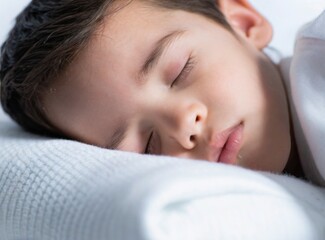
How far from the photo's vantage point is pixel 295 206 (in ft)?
1.87

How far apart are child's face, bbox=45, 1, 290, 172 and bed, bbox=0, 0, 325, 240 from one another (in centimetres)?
11

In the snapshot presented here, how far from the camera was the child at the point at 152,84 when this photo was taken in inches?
29.9

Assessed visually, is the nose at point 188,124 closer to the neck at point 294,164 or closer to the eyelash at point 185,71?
the eyelash at point 185,71

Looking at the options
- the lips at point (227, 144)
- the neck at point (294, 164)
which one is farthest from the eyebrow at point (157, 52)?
the neck at point (294, 164)

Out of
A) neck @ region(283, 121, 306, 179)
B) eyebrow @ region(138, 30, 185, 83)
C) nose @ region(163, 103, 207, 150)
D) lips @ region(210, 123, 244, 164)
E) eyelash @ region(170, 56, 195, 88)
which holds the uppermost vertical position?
eyebrow @ region(138, 30, 185, 83)

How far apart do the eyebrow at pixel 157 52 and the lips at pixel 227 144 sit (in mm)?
133

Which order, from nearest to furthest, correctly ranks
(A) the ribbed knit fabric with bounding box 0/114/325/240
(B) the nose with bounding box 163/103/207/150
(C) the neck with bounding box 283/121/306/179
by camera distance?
(A) the ribbed knit fabric with bounding box 0/114/325/240 < (B) the nose with bounding box 163/103/207/150 < (C) the neck with bounding box 283/121/306/179

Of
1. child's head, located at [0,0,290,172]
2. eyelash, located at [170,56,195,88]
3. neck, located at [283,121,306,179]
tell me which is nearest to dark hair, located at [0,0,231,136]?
child's head, located at [0,0,290,172]

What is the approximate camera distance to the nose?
73cm

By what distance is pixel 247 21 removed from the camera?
40.9 inches

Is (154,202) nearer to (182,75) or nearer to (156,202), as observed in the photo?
(156,202)

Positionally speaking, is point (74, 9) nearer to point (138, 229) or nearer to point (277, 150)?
point (277, 150)

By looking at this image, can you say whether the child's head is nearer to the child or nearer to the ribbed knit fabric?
the child

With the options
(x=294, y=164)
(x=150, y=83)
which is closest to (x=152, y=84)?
(x=150, y=83)
